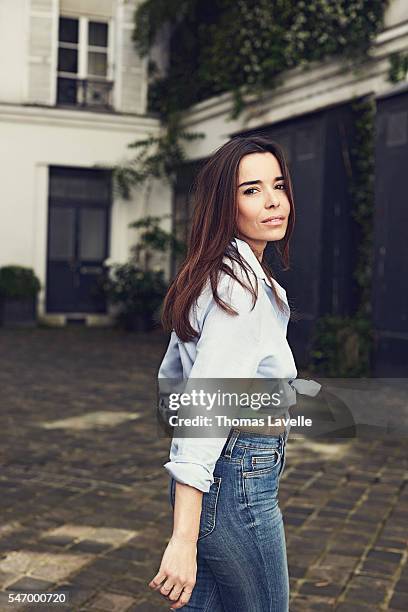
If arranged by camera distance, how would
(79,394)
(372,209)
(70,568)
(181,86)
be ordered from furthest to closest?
1. (181,86)
2. (372,209)
3. (79,394)
4. (70,568)

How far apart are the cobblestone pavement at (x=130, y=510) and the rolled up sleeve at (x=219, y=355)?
77.0 inches

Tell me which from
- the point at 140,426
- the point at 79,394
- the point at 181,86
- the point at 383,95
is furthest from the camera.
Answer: the point at 181,86

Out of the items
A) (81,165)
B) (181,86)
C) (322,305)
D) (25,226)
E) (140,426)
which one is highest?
(181,86)

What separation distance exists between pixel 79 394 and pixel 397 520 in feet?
15.8

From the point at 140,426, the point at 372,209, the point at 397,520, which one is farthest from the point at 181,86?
the point at 397,520

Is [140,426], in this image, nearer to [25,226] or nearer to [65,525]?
[65,525]

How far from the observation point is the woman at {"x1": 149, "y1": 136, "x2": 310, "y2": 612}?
62.1 inches

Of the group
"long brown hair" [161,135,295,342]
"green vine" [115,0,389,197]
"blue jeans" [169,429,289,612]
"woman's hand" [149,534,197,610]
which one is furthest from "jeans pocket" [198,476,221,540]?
"green vine" [115,0,389,197]

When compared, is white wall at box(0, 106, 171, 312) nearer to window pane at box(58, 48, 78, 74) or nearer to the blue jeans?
window pane at box(58, 48, 78, 74)

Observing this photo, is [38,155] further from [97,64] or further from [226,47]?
[226,47]

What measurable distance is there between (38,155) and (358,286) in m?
8.43

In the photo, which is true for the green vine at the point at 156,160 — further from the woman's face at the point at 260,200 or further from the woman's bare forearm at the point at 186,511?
the woman's bare forearm at the point at 186,511

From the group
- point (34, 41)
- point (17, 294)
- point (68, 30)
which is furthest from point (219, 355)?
point (68, 30)

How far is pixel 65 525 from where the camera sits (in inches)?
169
